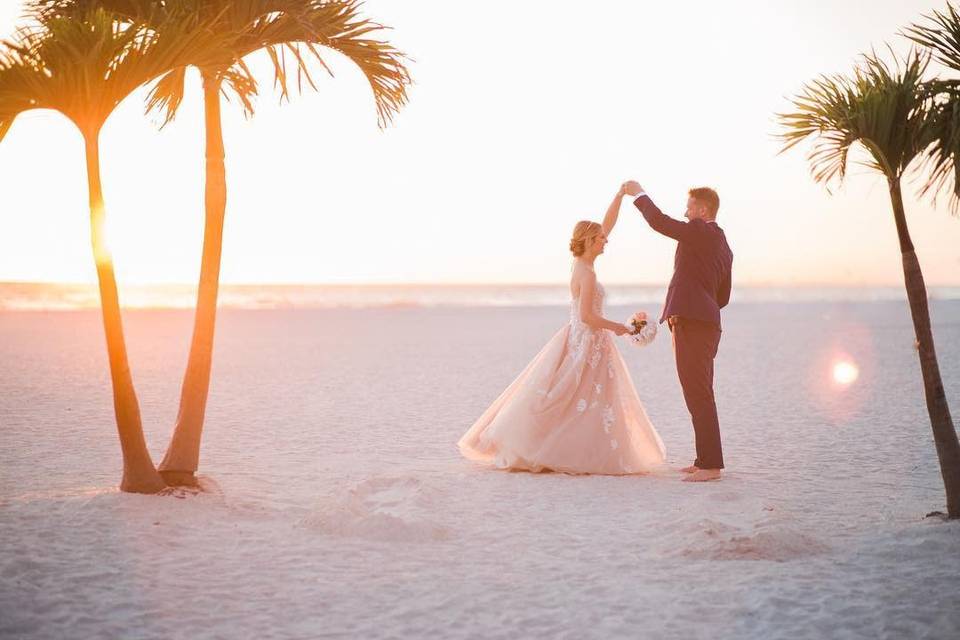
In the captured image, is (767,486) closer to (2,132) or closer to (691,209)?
(691,209)

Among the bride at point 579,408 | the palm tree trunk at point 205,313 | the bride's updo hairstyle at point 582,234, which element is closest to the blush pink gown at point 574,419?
the bride at point 579,408

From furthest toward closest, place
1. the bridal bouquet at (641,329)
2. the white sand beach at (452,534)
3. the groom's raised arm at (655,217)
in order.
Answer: the bridal bouquet at (641,329), the groom's raised arm at (655,217), the white sand beach at (452,534)

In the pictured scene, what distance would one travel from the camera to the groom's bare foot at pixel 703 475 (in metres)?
7.62

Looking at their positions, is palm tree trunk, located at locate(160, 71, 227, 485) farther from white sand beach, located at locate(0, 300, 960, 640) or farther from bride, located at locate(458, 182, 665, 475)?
bride, located at locate(458, 182, 665, 475)

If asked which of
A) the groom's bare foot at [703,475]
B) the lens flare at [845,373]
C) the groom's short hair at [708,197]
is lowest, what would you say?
the groom's bare foot at [703,475]

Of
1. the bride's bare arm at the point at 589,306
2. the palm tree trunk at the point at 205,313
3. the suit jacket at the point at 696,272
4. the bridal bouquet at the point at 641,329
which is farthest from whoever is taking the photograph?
the bridal bouquet at the point at 641,329

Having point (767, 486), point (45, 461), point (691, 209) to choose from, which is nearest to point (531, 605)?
point (767, 486)

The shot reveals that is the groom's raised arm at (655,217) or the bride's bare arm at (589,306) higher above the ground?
the groom's raised arm at (655,217)

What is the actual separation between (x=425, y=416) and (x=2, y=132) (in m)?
6.68

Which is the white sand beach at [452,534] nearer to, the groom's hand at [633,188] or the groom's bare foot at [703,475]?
the groom's bare foot at [703,475]

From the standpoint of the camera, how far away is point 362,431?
34.4 ft

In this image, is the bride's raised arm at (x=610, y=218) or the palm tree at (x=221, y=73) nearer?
the palm tree at (x=221, y=73)

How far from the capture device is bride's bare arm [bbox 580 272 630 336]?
814 centimetres

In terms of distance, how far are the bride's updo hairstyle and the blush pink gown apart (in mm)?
466
